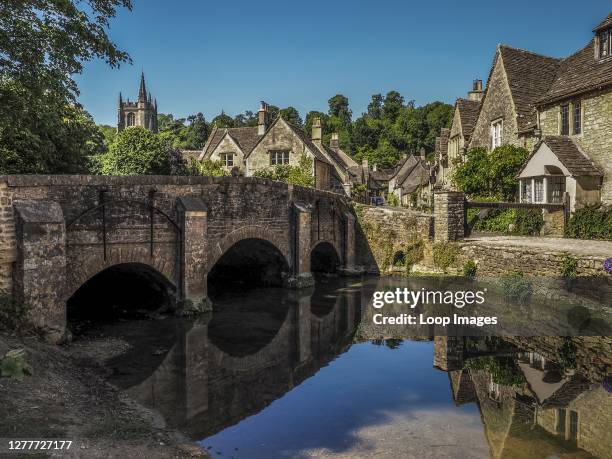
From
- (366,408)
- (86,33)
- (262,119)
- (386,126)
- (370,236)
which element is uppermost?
(386,126)

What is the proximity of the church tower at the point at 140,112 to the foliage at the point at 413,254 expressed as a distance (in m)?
98.4

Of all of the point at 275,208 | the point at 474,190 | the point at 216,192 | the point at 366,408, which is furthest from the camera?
the point at 474,190

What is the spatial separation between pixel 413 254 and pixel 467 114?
734 inches

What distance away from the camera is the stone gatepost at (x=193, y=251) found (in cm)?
1445

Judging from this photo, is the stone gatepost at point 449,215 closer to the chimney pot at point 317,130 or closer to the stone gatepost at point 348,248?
the stone gatepost at point 348,248

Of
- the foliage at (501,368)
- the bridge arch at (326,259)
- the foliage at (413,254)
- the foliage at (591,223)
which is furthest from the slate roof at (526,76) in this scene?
the foliage at (501,368)

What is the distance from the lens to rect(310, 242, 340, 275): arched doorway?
24848 millimetres

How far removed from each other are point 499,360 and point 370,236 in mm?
14713

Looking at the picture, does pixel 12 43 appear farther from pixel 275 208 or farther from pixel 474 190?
pixel 474 190

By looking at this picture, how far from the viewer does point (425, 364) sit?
37.1 ft

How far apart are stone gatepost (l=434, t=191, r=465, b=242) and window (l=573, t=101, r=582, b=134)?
725 centimetres

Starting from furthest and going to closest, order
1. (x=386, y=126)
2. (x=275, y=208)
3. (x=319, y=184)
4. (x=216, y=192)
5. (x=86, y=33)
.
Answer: (x=386, y=126) → (x=319, y=184) → (x=275, y=208) → (x=216, y=192) → (x=86, y=33)

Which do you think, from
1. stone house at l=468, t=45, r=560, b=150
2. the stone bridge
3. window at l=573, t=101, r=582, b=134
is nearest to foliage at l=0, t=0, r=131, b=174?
the stone bridge

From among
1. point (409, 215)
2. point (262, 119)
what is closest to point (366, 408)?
point (409, 215)
